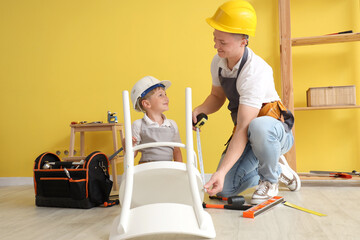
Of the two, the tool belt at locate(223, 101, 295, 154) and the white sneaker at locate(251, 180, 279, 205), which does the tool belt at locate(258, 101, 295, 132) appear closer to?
the tool belt at locate(223, 101, 295, 154)

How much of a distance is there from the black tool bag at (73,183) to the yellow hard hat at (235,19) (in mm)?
983

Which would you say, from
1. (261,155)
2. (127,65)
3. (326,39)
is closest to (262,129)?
(261,155)

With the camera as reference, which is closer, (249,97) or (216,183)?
(216,183)

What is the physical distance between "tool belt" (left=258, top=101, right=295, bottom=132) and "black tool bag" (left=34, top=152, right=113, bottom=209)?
949 mm

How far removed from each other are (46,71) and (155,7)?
3.83 ft

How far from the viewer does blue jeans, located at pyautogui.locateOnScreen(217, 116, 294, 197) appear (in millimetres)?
1637

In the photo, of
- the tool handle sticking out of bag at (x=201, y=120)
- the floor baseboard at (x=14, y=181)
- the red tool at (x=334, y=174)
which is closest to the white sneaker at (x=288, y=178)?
the red tool at (x=334, y=174)

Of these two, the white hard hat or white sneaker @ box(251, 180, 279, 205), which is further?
the white hard hat

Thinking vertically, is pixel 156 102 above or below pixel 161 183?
above

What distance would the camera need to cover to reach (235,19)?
162 cm

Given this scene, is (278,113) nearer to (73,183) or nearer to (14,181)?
(73,183)

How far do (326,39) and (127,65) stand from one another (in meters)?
1.62

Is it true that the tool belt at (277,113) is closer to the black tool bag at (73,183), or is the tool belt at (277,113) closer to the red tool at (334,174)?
the red tool at (334,174)

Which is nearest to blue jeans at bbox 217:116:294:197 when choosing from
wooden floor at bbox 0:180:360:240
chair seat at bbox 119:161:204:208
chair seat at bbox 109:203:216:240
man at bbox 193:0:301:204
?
man at bbox 193:0:301:204
